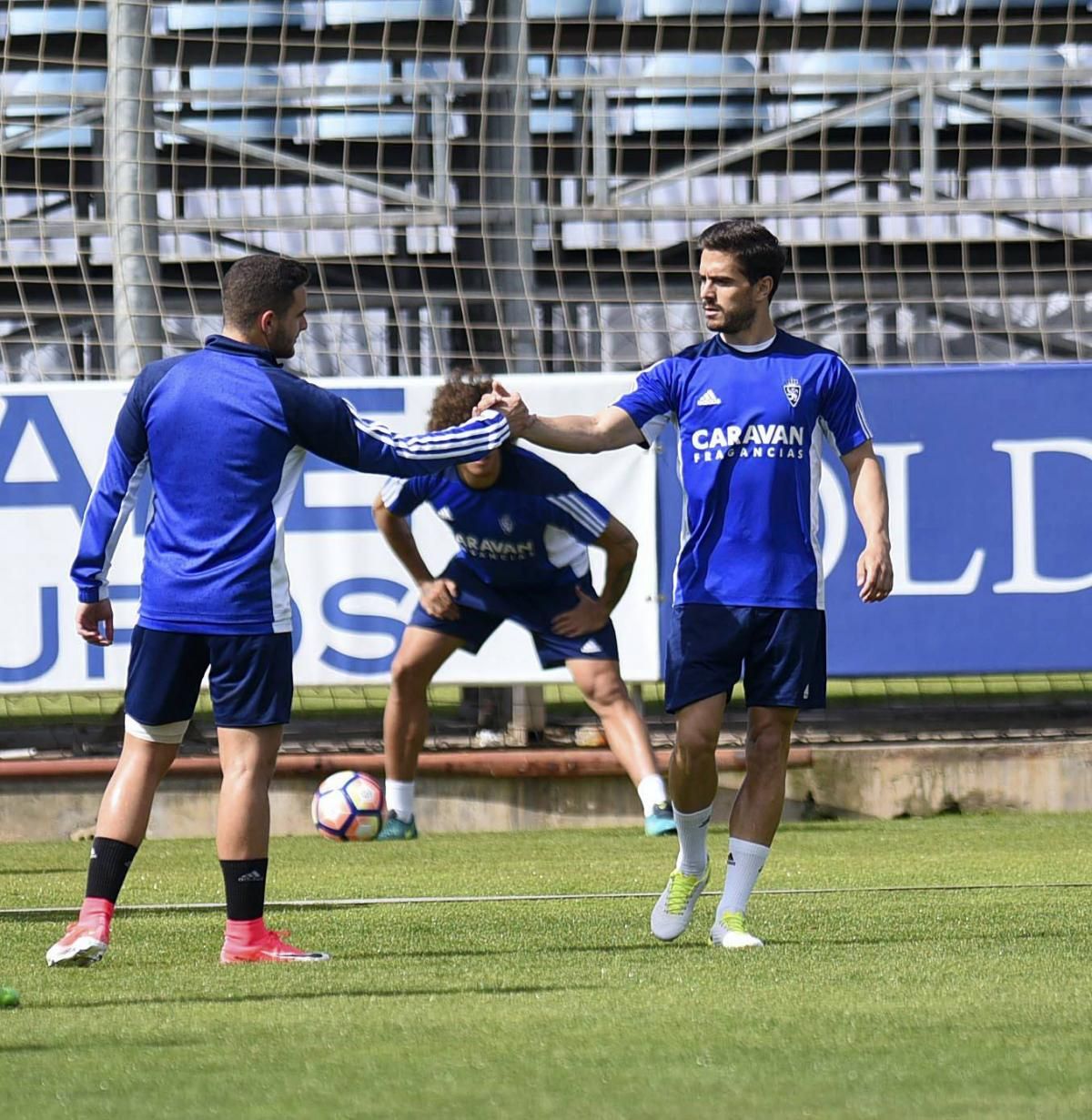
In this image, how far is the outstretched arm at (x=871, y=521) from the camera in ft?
16.6

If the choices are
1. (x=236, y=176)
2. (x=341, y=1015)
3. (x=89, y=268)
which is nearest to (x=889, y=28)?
(x=236, y=176)

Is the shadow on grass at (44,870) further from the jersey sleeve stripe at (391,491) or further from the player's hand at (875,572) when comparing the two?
the player's hand at (875,572)

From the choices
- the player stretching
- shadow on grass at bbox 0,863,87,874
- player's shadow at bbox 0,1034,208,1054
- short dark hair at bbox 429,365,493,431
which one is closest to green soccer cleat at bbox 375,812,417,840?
the player stretching

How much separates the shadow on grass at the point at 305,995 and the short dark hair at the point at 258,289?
162 cm

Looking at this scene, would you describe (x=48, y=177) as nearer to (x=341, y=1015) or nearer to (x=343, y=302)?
(x=343, y=302)

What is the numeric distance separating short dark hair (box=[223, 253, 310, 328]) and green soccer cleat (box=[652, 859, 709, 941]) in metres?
1.77

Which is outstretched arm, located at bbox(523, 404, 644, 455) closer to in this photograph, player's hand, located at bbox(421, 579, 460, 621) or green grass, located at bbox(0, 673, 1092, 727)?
player's hand, located at bbox(421, 579, 460, 621)

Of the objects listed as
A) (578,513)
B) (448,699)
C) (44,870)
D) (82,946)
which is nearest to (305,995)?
(82,946)

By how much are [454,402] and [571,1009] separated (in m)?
4.26

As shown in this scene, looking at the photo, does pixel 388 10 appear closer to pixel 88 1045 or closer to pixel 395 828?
pixel 395 828

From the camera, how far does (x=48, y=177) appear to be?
46.9ft

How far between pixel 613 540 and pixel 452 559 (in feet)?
2.48

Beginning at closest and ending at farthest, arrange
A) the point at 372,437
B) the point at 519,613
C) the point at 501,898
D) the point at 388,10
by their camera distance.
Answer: the point at 372,437
the point at 501,898
the point at 519,613
the point at 388,10

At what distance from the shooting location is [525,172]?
10.2 m
